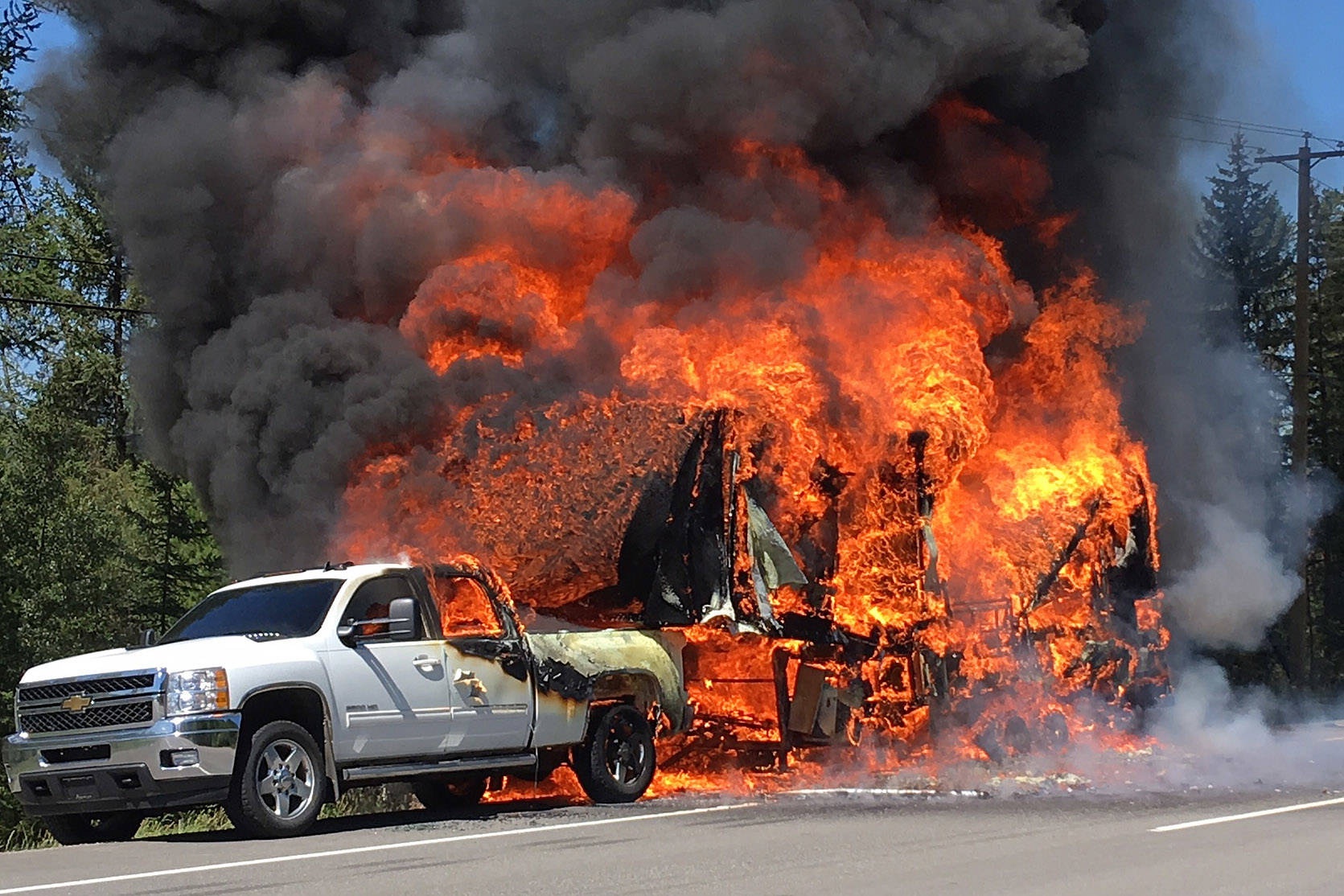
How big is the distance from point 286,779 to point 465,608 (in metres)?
2.39

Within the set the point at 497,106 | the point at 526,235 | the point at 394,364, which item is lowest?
the point at 394,364

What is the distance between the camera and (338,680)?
1181 cm

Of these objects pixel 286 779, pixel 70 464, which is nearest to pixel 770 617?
pixel 286 779

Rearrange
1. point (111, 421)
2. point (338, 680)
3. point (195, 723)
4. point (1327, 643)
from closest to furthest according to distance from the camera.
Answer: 1. point (195, 723)
2. point (338, 680)
3. point (111, 421)
4. point (1327, 643)

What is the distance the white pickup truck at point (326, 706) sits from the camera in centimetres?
1108

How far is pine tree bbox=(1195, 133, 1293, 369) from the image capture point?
4866 cm

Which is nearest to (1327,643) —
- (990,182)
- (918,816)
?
(990,182)

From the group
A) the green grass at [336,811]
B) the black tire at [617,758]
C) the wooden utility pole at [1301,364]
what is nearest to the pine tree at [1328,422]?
the wooden utility pole at [1301,364]

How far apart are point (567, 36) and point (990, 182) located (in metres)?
5.30

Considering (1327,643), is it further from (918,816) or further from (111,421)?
(918,816)

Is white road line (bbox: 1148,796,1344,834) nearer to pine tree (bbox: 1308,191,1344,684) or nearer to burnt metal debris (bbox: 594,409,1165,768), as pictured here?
burnt metal debris (bbox: 594,409,1165,768)

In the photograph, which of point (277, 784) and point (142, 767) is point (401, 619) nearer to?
point (277, 784)

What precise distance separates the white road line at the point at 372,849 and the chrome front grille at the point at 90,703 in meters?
1.60

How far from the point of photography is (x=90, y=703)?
11.2m
